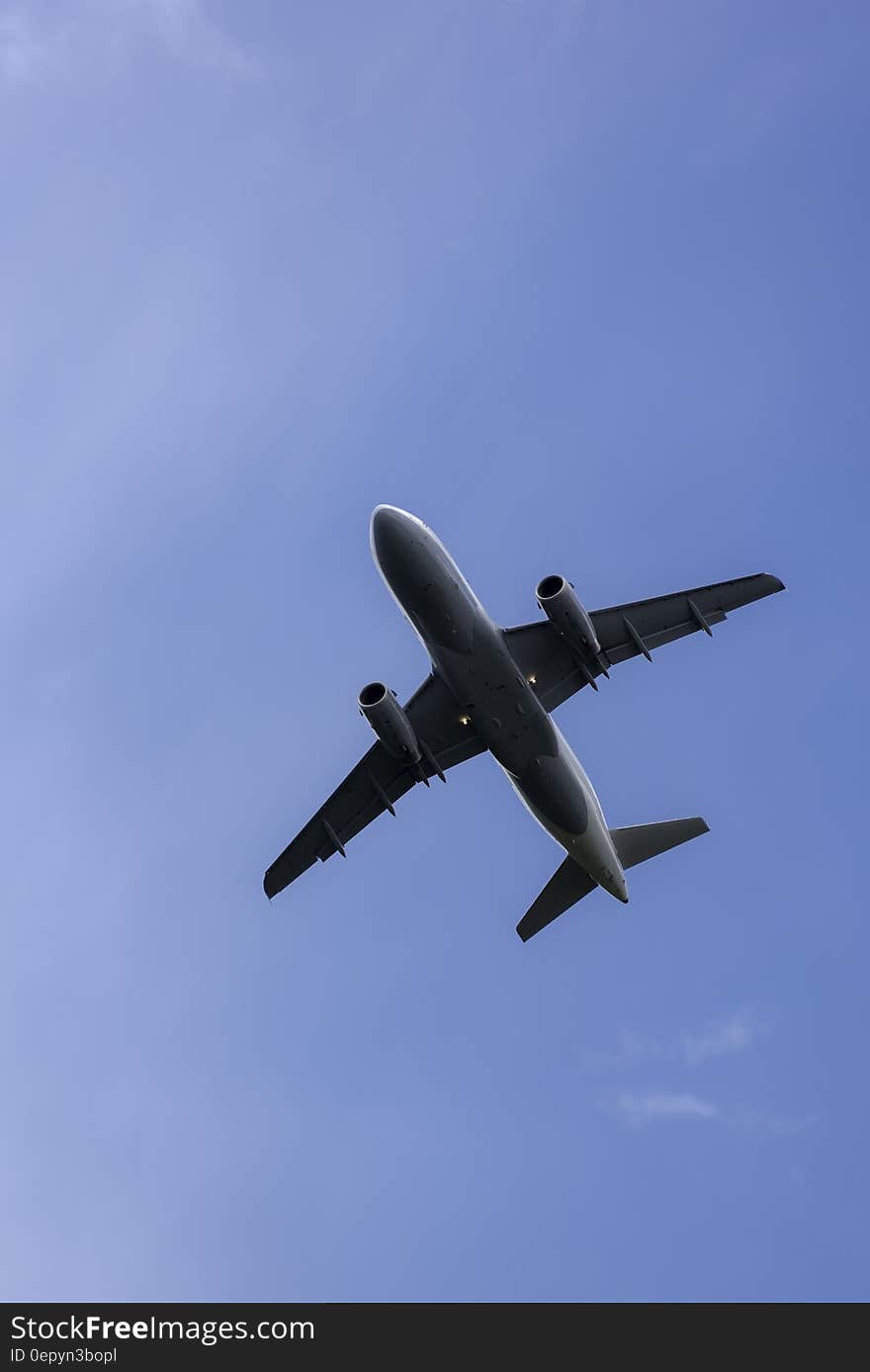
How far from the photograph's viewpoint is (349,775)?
127ft

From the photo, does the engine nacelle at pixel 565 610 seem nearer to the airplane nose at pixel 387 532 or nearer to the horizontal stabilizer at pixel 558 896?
the airplane nose at pixel 387 532

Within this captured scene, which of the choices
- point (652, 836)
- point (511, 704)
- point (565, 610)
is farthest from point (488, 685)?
point (652, 836)

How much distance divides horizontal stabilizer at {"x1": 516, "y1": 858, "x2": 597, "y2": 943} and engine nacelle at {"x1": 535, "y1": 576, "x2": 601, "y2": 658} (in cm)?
905

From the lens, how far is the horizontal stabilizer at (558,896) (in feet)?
132

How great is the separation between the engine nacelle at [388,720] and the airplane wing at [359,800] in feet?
7.26

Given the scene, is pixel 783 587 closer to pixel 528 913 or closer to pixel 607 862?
pixel 607 862

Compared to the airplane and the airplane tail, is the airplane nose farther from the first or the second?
the airplane tail

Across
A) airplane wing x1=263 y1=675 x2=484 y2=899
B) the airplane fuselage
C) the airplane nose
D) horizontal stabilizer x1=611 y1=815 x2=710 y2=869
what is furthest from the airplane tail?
the airplane nose

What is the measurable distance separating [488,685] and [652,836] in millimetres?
9017

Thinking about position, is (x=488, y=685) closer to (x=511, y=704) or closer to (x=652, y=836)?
(x=511, y=704)
